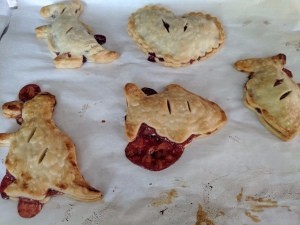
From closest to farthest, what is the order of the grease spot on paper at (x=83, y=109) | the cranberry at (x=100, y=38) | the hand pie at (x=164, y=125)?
the hand pie at (x=164, y=125), the grease spot on paper at (x=83, y=109), the cranberry at (x=100, y=38)

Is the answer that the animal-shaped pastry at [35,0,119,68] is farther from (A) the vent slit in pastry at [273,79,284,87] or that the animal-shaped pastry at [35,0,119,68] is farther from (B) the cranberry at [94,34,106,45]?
(A) the vent slit in pastry at [273,79,284,87]

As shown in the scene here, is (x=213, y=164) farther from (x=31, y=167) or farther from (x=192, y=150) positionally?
(x=31, y=167)

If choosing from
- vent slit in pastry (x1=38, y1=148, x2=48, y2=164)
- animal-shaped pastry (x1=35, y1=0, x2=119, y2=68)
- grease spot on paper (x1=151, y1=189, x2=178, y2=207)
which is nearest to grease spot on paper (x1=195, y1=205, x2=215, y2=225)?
grease spot on paper (x1=151, y1=189, x2=178, y2=207)

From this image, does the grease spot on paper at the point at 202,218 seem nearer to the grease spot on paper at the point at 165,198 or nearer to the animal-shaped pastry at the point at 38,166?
the grease spot on paper at the point at 165,198

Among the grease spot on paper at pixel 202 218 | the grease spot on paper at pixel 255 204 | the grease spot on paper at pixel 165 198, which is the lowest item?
the grease spot on paper at pixel 202 218

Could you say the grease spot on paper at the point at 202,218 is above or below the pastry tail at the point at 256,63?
below

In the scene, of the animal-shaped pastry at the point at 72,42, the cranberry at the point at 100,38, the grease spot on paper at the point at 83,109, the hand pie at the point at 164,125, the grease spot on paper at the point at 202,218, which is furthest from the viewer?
the cranberry at the point at 100,38

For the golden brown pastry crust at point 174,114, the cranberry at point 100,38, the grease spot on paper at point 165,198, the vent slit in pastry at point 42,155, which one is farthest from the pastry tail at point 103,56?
the grease spot on paper at point 165,198
